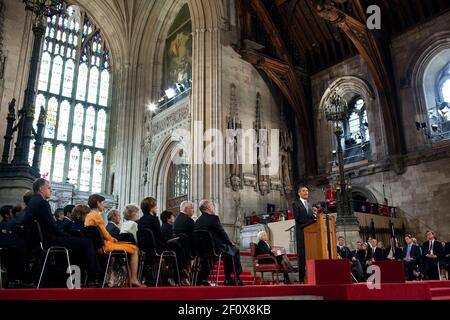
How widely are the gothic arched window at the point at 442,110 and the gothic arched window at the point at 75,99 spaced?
54.5ft

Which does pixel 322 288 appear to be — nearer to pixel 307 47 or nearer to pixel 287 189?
pixel 287 189

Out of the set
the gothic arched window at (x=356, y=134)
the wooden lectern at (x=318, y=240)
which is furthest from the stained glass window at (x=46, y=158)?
the wooden lectern at (x=318, y=240)

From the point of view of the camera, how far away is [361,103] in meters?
16.6

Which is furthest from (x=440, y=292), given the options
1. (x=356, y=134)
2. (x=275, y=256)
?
(x=356, y=134)

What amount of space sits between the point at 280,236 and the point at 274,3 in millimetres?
10565

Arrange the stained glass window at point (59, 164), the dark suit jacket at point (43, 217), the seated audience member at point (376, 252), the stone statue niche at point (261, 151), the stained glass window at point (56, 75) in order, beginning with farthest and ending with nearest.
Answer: the stained glass window at point (56, 75)
the stained glass window at point (59, 164)
the stone statue niche at point (261, 151)
the seated audience member at point (376, 252)
the dark suit jacket at point (43, 217)

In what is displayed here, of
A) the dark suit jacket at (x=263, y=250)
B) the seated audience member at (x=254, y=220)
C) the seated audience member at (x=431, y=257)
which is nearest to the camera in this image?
the dark suit jacket at (x=263, y=250)

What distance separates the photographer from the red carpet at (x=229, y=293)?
2883 mm

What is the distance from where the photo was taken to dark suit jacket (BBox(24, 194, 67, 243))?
404cm

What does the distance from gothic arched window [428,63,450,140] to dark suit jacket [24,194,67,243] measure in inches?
528

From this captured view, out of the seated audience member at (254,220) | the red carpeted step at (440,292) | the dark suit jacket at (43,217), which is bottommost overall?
the red carpeted step at (440,292)

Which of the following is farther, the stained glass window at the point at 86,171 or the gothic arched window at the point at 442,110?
the stained glass window at the point at 86,171


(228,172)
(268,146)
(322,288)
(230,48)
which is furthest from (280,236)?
(322,288)

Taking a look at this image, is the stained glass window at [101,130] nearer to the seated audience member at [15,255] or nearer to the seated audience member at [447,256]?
the seated audience member at [447,256]
